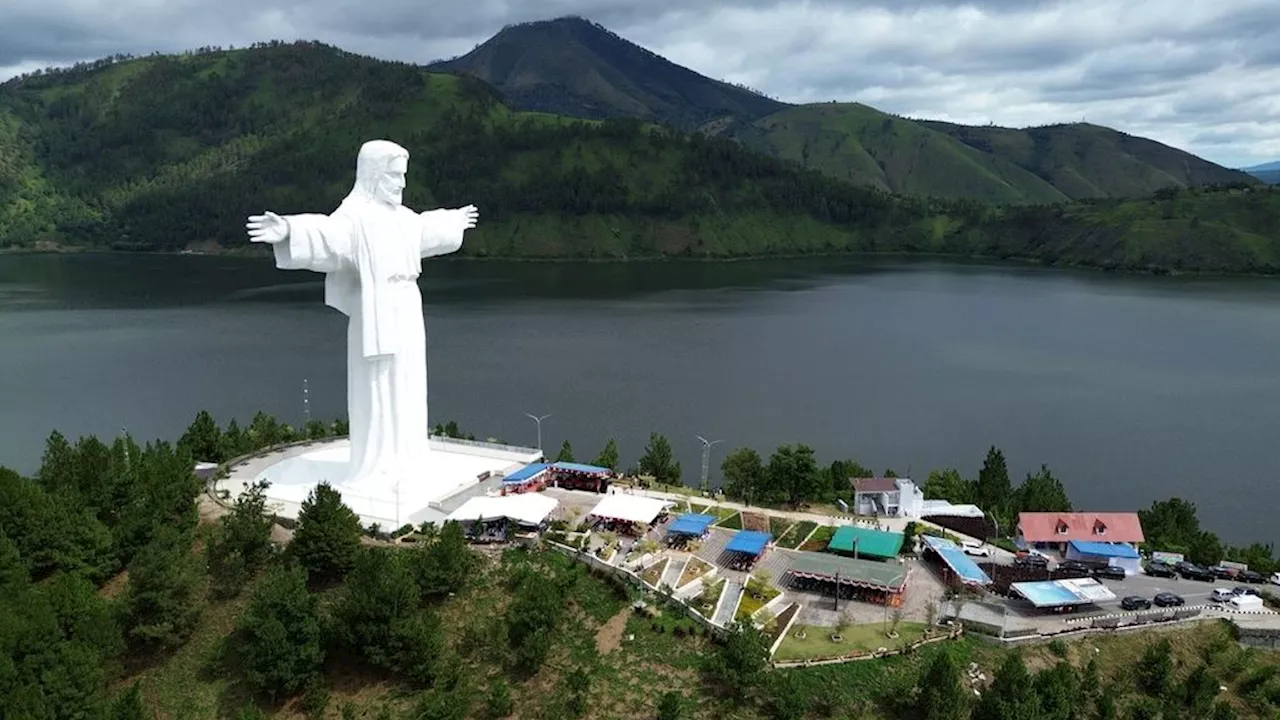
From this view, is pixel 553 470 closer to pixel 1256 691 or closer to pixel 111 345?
pixel 1256 691

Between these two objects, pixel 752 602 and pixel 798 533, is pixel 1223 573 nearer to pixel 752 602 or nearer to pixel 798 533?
pixel 798 533

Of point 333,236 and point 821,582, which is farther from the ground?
point 333,236

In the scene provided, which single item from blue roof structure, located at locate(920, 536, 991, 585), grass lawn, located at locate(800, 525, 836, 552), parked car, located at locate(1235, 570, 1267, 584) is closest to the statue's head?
grass lawn, located at locate(800, 525, 836, 552)

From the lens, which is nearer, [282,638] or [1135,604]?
[282,638]

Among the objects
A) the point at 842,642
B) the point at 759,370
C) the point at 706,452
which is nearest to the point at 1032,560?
the point at 842,642

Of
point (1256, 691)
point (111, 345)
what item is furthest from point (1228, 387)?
point (111, 345)

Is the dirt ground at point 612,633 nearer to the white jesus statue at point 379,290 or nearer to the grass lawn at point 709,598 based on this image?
the grass lawn at point 709,598
